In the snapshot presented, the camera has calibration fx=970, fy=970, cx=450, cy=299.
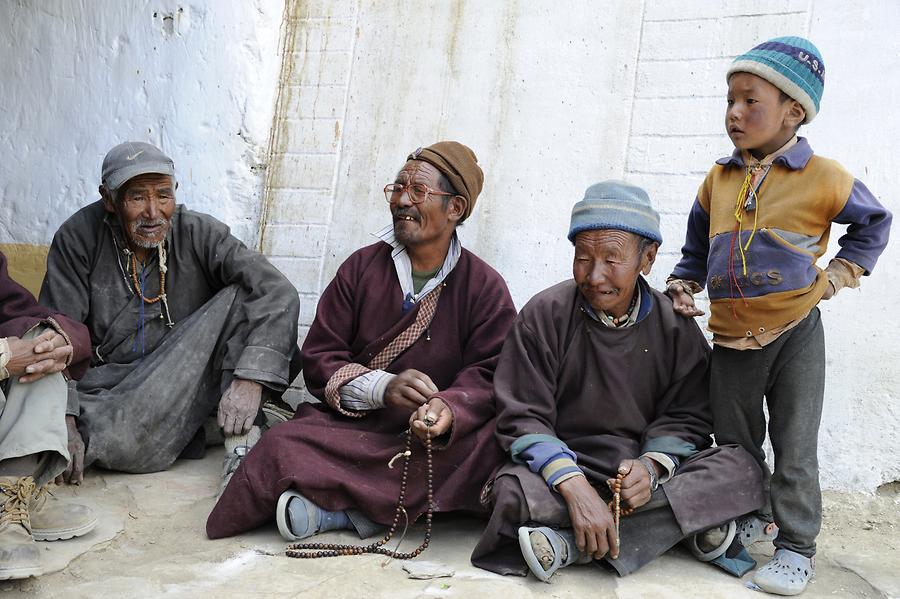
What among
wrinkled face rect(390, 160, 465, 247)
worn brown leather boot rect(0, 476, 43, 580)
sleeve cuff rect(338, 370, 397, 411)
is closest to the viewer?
worn brown leather boot rect(0, 476, 43, 580)

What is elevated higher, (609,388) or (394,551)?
(609,388)

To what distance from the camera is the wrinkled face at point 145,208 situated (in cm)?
430

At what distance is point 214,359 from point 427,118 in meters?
1.66

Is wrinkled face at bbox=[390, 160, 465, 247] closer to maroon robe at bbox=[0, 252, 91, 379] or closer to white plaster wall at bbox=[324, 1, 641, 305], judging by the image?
white plaster wall at bbox=[324, 1, 641, 305]

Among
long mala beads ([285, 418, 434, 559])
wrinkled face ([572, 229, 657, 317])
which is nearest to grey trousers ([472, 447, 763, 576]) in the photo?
long mala beads ([285, 418, 434, 559])

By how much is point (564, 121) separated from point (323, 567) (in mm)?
2544

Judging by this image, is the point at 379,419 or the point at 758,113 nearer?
the point at 758,113

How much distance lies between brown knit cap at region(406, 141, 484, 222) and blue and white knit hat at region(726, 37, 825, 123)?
127cm

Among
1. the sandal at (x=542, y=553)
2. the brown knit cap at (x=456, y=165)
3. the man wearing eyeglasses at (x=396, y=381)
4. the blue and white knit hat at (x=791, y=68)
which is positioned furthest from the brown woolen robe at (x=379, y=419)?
the blue and white knit hat at (x=791, y=68)

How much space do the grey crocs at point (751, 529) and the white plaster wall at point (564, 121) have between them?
85 cm

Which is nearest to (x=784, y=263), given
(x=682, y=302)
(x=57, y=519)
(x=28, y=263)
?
(x=682, y=302)

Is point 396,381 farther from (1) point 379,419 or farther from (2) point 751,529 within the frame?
(2) point 751,529

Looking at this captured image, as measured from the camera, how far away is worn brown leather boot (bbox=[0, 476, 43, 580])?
2941mm

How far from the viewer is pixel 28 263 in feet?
18.0
